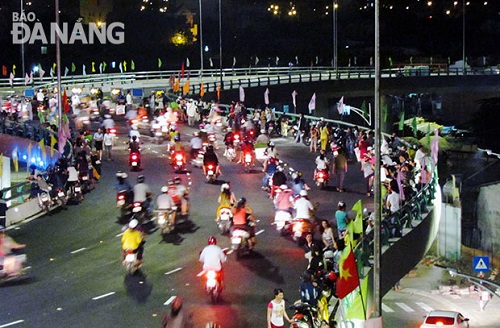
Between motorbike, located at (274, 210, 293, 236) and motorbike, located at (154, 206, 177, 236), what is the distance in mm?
2890

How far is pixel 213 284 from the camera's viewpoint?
60.6ft

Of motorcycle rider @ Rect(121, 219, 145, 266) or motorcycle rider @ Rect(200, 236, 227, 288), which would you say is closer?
motorcycle rider @ Rect(200, 236, 227, 288)

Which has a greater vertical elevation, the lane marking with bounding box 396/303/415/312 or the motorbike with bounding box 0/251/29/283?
the motorbike with bounding box 0/251/29/283

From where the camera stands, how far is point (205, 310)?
18.1m

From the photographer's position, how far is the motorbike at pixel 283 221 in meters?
24.6

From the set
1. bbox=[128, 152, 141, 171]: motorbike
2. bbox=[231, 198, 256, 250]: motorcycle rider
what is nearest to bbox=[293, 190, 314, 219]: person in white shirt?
bbox=[231, 198, 256, 250]: motorcycle rider

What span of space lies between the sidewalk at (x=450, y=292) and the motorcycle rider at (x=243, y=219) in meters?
9.33

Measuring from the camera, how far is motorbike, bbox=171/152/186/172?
34.4 meters

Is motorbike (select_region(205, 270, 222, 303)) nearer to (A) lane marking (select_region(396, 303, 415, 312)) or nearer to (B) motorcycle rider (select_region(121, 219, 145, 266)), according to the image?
(B) motorcycle rider (select_region(121, 219, 145, 266))

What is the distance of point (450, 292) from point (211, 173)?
9353 mm

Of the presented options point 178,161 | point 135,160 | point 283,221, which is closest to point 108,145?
point 135,160

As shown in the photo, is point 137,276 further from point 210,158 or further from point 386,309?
point 210,158

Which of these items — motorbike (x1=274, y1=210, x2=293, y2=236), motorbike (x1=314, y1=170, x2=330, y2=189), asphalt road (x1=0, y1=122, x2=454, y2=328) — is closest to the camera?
asphalt road (x1=0, y1=122, x2=454, y2=328)

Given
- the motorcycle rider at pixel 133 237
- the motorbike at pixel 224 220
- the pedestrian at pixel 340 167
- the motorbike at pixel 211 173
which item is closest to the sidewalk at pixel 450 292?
the pedestrian at pixel 340 167
